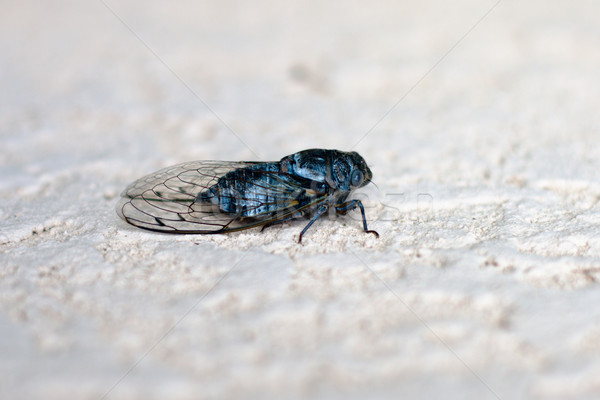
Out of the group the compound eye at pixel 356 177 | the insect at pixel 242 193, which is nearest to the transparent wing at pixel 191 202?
the insect at pixel 242 193

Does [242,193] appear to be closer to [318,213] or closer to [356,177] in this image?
[318,213]

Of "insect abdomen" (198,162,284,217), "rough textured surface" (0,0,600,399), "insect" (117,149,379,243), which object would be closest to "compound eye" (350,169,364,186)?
"insect" (117,149,379,243)

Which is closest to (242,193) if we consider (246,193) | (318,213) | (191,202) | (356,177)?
(246,193)

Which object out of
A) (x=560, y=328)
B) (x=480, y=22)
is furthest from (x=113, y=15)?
(x=560, y=328)

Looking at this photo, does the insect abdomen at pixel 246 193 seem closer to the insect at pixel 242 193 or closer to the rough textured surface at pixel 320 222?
the insect at pixel 242 193

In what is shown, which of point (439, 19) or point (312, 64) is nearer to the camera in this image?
point (312, 64)

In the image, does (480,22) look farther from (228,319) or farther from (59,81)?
(228,319)
